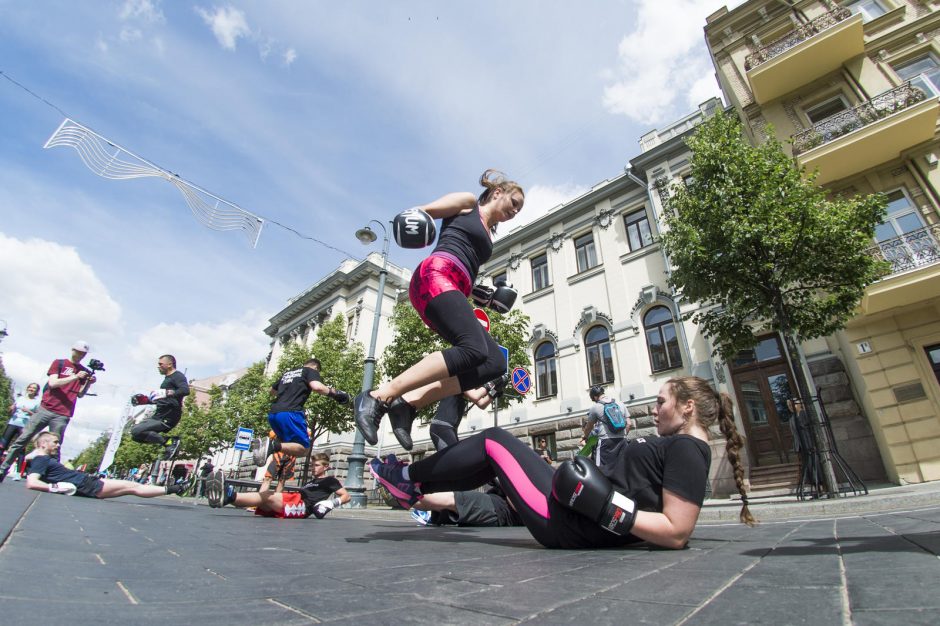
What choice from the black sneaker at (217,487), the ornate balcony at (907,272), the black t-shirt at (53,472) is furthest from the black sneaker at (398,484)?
the ornate balcony at (907,272)

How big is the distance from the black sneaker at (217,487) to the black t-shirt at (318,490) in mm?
942

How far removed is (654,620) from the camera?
0.86m

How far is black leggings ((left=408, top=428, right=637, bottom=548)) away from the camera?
203 cm

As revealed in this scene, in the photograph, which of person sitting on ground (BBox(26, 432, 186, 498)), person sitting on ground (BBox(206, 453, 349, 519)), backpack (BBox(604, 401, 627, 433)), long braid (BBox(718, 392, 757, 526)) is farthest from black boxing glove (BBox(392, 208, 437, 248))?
backpack (BBox(604, 401, 627, 433))

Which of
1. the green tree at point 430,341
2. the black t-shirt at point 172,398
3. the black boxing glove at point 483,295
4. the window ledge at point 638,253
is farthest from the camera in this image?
the window ledge at point 638,253

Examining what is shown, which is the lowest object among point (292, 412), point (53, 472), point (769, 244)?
point (53, 472)

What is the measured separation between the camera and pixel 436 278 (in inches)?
103

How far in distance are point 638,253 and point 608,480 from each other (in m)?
14.3

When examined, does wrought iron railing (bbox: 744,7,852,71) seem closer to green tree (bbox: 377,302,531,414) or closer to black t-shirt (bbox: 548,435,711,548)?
green tree (bbox: 377,302,531,414)

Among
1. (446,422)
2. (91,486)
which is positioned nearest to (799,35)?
(446,422)

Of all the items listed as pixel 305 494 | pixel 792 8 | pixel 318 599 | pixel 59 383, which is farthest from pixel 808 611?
pixel 792 8

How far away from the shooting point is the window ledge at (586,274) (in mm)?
15893

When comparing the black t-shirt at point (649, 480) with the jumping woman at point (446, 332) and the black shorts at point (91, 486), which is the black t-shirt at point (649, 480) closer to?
the jumping woman at point (446, 332)

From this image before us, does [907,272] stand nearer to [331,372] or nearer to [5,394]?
[331,372]
